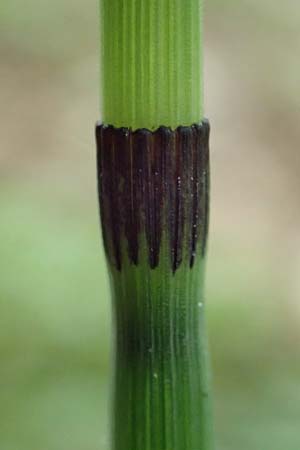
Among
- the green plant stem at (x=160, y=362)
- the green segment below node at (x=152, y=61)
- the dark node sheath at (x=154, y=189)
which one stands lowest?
the green plant stem at (x=160, y=362)

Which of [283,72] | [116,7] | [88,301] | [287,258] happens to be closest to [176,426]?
[116,7]

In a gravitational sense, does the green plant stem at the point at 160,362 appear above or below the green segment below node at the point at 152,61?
below

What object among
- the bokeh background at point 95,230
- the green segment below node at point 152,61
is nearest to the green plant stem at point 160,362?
the green segment below node at point 152,61

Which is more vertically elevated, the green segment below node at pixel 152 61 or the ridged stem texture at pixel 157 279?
the green segment below node at pixel 152 61

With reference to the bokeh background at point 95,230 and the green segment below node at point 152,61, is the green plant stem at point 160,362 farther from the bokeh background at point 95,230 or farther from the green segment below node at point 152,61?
the bokeh background at point 95,230

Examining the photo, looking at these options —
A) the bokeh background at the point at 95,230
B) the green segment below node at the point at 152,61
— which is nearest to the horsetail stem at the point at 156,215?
the green segment below node at the point at 152,61

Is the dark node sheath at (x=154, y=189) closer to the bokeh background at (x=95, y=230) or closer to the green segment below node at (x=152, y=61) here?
the green segment below node at (x=152, y=61)

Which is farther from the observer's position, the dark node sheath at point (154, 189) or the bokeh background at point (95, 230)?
the bokeh background at point (95, 230)
